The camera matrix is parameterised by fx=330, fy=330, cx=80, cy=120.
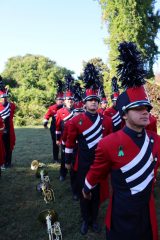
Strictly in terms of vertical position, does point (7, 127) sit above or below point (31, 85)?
below

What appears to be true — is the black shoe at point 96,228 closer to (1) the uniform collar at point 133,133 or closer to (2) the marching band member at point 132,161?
(2) the marching band member at point 132,161

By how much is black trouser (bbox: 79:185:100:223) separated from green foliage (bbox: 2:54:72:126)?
1813cm

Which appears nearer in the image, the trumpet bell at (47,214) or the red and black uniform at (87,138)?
the red and black uniform at (87,138)

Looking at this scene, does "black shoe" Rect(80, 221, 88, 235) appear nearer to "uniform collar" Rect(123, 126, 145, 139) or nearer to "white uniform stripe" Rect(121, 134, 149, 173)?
"white uniform stripe" Rect(121, 134, 149, 173)

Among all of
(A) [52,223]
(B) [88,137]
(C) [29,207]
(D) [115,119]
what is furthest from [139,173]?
(D) [115,119]

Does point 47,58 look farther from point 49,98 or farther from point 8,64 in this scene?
point 49,98

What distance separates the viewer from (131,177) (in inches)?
117

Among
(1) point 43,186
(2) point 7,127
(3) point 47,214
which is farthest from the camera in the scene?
(2) point 7,127

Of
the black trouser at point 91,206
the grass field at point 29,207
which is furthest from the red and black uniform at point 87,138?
the grass field at point 29,207

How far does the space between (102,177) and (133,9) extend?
22.7 metres

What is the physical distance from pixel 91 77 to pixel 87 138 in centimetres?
104

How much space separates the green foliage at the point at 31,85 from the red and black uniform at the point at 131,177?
20.1 metres

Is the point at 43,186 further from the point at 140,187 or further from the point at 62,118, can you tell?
the point at 140,187

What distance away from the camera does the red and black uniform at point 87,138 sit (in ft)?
15.8
